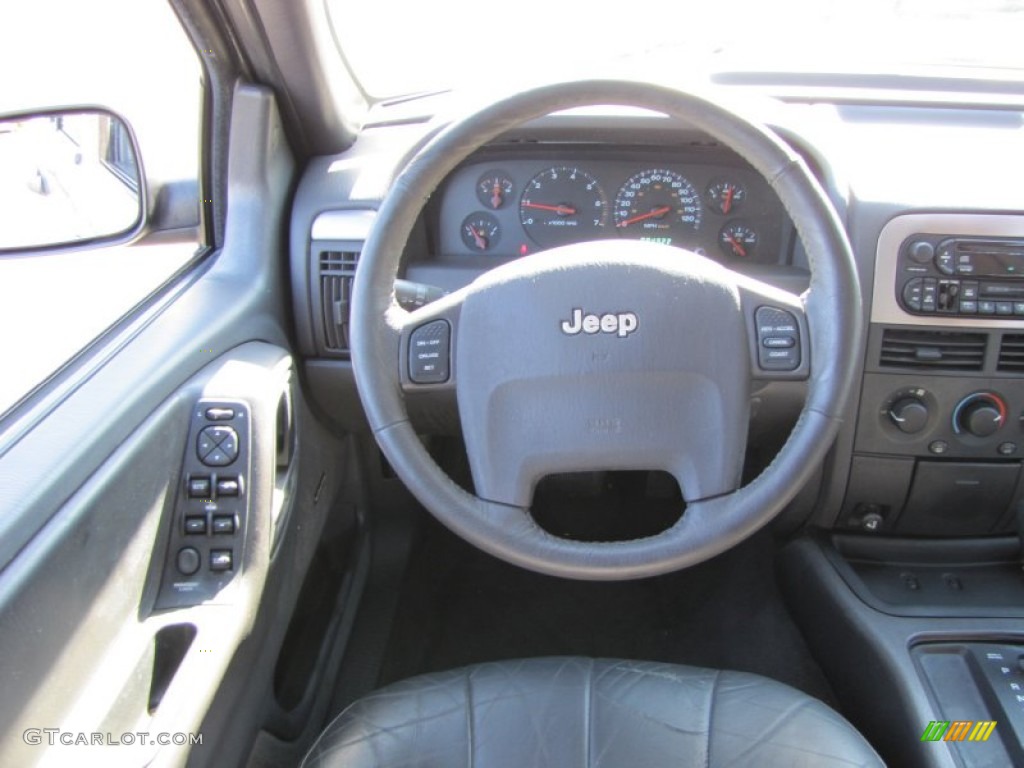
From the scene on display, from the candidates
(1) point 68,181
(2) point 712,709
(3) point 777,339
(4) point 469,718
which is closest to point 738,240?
(3) point 777,339

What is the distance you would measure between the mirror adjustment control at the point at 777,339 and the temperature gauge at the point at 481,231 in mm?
696

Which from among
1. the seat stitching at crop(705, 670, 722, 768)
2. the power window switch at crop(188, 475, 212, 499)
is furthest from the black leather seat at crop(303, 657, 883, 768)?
the power window switch at crop(188, 475, 212, 499)

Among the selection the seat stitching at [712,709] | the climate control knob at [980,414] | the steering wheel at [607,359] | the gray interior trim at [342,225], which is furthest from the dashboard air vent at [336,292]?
the climate control knob at [980,414]

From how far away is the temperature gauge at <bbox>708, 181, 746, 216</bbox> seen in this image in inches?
65.4

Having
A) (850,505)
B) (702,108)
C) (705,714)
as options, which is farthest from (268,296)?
(850,505)

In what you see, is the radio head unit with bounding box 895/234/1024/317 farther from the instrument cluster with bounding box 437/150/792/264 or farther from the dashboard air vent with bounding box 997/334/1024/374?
the instrument cluster with bounding box 437/150/792/264

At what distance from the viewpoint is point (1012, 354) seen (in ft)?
5.04

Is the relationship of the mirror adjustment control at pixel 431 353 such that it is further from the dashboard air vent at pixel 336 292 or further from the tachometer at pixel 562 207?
the tachometer at pixel 562 207

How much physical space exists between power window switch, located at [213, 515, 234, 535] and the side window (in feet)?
1.43

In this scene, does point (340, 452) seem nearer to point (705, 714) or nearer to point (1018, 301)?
point (705, 714)

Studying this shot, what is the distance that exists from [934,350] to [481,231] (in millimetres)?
864

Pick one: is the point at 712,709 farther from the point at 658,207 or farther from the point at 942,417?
the point at 658,207

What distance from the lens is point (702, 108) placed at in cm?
109

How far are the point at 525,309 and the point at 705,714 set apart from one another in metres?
0.62
